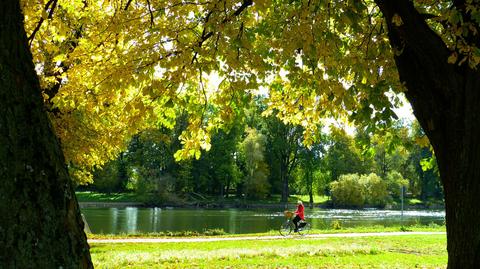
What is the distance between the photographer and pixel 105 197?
72.8m

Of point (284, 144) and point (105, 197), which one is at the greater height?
point (284, 144)

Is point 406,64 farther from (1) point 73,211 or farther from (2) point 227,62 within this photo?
(1) point 73,211

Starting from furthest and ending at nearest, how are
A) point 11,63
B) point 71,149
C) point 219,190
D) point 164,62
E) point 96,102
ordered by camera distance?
1. point 219,190
2. point 71,149
3. point 96,102
4. point 164,62
5. point 11,63

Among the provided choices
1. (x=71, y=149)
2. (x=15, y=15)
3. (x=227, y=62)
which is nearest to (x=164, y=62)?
(x=227, y=62)

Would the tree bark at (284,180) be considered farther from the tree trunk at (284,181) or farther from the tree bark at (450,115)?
the tree bark at (450,115)

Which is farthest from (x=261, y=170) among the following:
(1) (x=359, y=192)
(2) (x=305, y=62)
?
(2) (x=305, y=62)

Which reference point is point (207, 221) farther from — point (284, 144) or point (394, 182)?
point (394, 182)

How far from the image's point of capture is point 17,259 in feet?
6.91

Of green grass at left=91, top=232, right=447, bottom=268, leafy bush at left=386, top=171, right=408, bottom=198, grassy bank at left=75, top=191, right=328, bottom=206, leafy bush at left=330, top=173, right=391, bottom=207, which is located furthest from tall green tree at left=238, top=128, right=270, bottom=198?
green grass at left=91, top=232, right=447, bottom=268

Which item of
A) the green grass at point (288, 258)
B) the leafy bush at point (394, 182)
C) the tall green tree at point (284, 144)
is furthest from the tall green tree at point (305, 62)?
the leafy bush at point (394, 182)

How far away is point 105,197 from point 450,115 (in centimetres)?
7226

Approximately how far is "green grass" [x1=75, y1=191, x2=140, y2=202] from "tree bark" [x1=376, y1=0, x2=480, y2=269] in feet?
217

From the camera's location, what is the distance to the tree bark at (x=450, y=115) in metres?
4.64

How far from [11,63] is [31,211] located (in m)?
0.75
